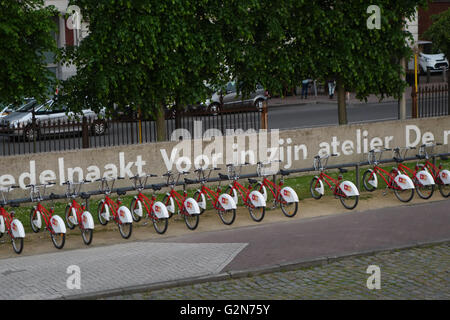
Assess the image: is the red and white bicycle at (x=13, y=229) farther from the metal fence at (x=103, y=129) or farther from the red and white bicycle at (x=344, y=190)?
the red and white bicycle at (x=344, y=190)

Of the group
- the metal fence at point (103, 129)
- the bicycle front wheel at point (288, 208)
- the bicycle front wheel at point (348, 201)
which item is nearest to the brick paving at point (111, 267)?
the bicycle front wheel at point (288, 208)

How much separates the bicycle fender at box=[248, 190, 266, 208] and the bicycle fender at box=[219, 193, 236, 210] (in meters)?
0.50

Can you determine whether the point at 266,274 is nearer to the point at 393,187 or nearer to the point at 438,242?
the point at 438,242

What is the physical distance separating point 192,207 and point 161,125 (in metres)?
5.86

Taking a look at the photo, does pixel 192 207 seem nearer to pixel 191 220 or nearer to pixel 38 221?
pixel 191 220

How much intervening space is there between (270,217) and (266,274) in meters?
3.97

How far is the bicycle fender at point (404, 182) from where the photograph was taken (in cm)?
1633

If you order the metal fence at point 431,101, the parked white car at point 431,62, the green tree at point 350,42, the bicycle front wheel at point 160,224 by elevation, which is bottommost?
the bicycle front wheel at point 160,224

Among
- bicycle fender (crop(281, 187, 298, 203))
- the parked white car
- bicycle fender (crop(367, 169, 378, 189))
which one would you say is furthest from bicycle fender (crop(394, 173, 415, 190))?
the parked white car

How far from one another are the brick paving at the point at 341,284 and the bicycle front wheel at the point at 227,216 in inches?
121

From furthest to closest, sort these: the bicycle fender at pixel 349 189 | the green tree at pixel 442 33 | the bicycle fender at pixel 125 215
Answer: the green tree at pixel 442 33 → the bicycle fender at pixel 349 189 → the bicycle fender at pixel 125 215

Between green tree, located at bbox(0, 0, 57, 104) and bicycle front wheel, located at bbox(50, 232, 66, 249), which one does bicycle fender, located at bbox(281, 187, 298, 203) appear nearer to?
bicycle front wheel, located at bbox(50, 232, 66, 249)

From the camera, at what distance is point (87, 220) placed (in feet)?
44.5
